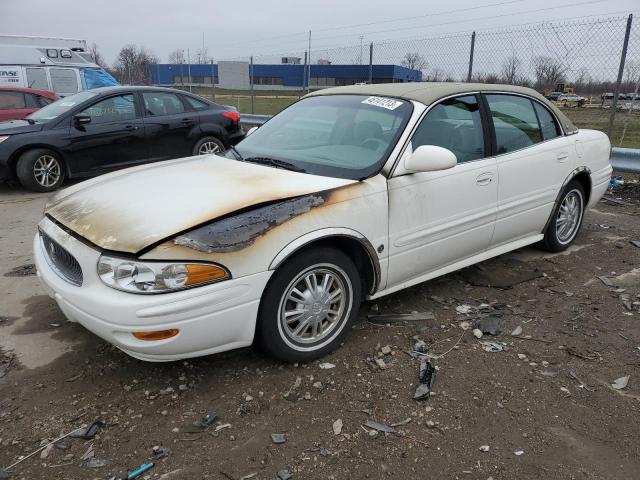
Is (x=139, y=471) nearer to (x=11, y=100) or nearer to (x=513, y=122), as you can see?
(x=513, y=122)

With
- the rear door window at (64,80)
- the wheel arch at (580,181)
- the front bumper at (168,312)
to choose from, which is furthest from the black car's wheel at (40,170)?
the rear door window at (64,80)

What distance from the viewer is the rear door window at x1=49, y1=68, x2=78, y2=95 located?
1442 centimetres

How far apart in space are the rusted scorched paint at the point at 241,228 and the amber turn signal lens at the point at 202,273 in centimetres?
9

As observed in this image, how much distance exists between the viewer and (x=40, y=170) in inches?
306

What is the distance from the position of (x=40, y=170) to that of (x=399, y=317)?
21.0ft

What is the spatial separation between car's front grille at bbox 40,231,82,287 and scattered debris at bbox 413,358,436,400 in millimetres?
1951

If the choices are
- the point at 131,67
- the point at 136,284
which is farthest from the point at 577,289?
the point at 131,67

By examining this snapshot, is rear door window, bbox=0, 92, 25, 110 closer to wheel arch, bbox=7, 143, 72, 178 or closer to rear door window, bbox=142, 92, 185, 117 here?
Result: wheel arch, bbox=7, 143, 72, 178

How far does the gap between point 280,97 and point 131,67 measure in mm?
18769

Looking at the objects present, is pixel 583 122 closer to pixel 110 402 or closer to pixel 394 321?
pixel 394 321

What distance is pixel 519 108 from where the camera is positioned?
4465 mm

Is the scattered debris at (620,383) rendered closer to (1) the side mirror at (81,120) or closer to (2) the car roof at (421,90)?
(2) the car roof at (421,90)

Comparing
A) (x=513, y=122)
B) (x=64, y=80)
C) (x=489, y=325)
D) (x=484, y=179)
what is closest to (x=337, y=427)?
(x=489, y=325)

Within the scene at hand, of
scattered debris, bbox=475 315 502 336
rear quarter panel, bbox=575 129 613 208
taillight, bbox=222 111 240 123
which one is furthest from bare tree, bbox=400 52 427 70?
scattered debris, bbox=475 315 502 336
